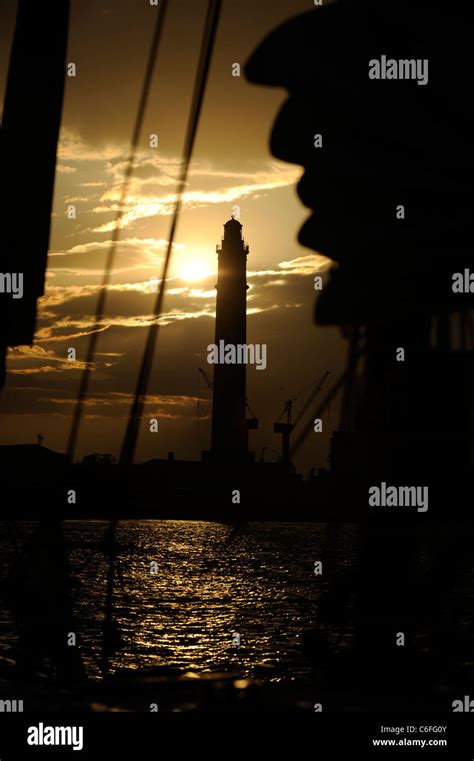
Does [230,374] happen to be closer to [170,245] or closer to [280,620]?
[280,620]

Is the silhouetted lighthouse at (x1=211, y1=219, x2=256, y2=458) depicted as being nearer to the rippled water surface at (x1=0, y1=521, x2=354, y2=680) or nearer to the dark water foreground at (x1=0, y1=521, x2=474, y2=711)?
the dark water foreground at (x1=0, y1=521, x2=474, y2=711)

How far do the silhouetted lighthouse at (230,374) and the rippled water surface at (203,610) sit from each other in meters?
33.2

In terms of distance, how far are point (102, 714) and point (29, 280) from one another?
4625 millimetres

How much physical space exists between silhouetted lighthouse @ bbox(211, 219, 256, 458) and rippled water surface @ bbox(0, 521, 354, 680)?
1309 inches

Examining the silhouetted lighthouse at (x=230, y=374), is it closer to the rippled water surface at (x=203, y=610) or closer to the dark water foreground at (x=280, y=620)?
the dark water foreground at (x=280, y=620)

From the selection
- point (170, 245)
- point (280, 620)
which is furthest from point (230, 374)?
point (170, 245)

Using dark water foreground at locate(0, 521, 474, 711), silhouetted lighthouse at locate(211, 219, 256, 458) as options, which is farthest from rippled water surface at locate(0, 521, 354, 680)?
silhouetted lighthouse at locate(211, 219, 256, 458)

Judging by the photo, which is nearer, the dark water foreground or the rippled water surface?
the dark water foreground

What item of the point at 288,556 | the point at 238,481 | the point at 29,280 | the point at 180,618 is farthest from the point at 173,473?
the point at 29,280

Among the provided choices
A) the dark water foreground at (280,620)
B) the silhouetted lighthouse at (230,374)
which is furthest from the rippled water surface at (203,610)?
the silhouetted lighthouse at (230,374)

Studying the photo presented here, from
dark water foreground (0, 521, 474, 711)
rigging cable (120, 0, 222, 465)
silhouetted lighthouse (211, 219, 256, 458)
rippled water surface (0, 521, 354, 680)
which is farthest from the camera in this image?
silhouetted lighthouse (211, 219, 256, 458)

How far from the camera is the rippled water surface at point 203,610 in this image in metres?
30.7

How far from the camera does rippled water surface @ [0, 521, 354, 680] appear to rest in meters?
30.7

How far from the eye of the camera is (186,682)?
289 inches
